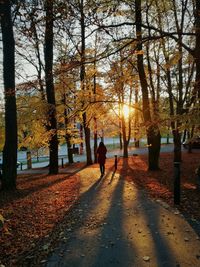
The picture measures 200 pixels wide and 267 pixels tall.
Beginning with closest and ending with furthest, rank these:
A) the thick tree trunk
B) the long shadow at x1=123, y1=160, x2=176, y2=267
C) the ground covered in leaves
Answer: the long shadow at x1=123, y1=160, x2=176, y2=267 < the ground covered in leaves < the thick tree trunk

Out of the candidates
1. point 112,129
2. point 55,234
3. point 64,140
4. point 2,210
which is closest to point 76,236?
point 55,234

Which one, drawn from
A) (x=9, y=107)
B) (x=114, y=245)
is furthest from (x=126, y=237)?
(x=9, y=107)

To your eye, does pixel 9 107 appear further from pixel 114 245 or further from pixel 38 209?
pixel 114 245

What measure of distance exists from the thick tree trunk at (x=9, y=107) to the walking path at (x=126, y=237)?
4.17 metres

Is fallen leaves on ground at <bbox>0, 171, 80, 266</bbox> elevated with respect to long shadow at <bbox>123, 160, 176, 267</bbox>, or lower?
lower

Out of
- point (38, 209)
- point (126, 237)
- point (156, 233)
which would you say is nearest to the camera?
point (126, 237)

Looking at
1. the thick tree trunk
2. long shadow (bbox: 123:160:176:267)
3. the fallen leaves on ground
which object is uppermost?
the thick tree trunk

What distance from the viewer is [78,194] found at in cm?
1012

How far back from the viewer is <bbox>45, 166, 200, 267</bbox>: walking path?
468cm

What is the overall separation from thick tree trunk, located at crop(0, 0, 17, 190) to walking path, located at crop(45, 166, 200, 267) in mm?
4165

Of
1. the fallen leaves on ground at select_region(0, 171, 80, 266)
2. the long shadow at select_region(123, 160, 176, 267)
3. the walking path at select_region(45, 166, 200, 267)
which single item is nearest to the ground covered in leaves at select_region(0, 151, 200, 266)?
the fallen leaves on ground at select_region(0, 171, 80, 266)

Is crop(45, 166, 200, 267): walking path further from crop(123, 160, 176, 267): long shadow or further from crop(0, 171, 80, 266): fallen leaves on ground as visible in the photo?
crop(0, 171, 80, 266): fallen leaves on ground

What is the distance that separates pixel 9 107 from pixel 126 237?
745cm

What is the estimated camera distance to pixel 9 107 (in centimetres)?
1142
